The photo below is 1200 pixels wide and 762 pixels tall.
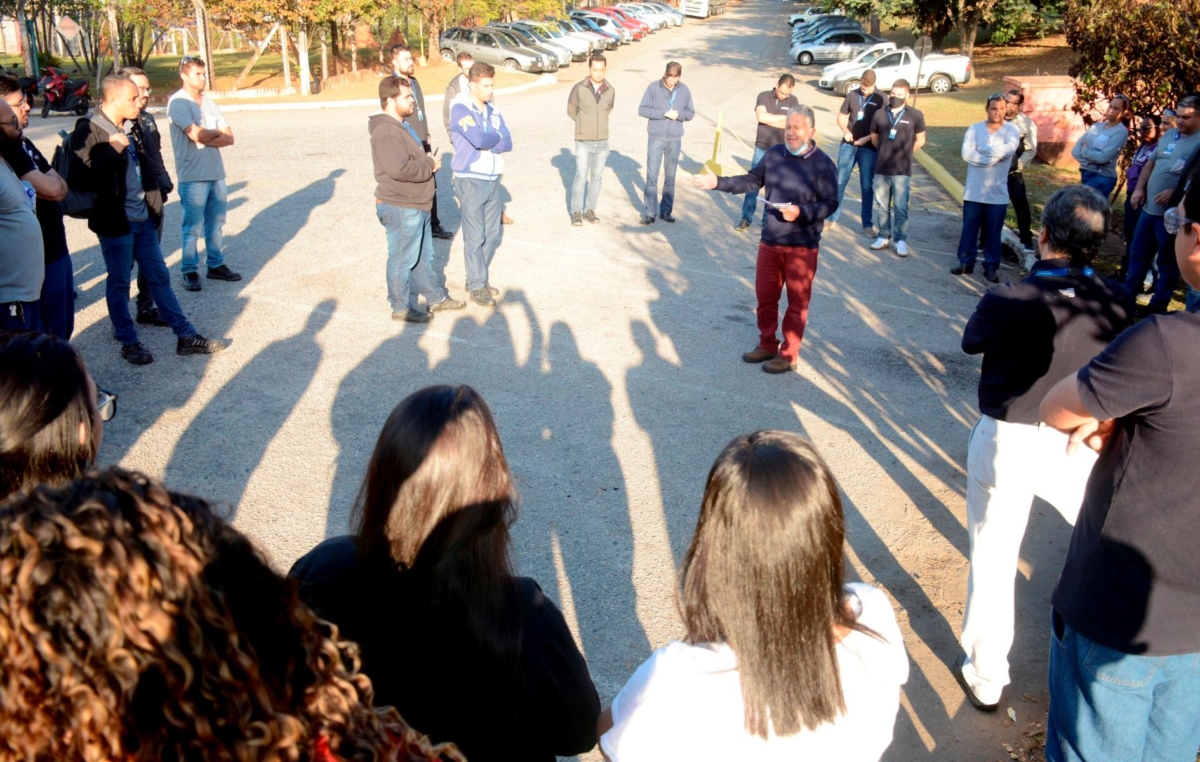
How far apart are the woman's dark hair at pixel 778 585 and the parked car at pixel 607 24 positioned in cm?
4494

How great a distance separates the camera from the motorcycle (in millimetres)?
A: 21766

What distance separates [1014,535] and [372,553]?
2.71 metres

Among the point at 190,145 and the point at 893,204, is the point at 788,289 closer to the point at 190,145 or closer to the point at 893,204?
the point at 893,204

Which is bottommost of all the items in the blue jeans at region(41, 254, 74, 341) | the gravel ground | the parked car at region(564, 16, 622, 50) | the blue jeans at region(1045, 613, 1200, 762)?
the gravel ground

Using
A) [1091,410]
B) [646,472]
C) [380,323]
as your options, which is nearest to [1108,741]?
[1091,410]

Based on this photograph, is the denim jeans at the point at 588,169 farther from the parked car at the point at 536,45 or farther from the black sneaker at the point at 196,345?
the parked car at the point at 536,45

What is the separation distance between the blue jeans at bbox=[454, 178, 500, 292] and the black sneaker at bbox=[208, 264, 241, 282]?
2.21 m

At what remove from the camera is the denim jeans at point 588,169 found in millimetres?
11062

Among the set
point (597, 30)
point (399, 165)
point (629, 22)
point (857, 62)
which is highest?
point (629, 22)

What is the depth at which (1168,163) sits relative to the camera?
8.26 metres

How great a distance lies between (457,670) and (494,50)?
33.7 m

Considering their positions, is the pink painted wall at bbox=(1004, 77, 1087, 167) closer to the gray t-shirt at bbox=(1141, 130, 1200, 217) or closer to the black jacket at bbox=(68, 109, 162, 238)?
the gray t-shirt at bbox=(1141, 130, 1200, 217)

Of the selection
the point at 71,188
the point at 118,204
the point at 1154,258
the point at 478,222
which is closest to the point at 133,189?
the point at 118,204

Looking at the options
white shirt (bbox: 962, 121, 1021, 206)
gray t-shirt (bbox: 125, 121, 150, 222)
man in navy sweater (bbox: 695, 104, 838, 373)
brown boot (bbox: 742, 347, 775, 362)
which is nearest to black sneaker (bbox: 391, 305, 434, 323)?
gray t-shirt (bbox: 125, 121, 150, 222)
